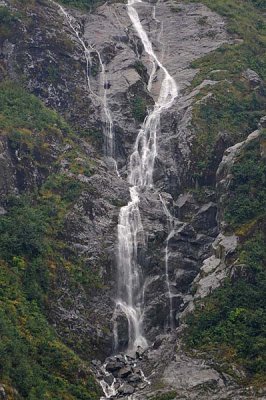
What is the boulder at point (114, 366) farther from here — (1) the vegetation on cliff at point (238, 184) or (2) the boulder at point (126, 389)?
(1) the vegetation on cliff at point (238, 184)

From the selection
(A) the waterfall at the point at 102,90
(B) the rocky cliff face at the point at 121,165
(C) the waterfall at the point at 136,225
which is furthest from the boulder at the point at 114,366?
(A) the waterfall at the point at 102,90

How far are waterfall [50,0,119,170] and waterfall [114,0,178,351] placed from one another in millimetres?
2395

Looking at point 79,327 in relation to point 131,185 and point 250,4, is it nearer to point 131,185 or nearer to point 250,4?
point 131,185

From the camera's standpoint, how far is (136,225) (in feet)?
213

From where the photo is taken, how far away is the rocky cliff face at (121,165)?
189 ft

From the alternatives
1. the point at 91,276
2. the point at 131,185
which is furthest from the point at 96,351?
the point at 131,185

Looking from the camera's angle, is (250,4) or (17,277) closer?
(17,277)

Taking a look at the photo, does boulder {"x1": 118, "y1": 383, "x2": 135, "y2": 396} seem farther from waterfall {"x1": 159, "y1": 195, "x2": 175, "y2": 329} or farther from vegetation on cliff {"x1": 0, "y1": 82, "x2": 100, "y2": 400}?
waterfall {"x1": 159, "y1": 195, "x2": 175, "y2": 329}

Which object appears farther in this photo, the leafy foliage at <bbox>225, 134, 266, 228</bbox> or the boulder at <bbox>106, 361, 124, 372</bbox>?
the leafy foliage at <bbox>225, 134, 266, 228</bbox>

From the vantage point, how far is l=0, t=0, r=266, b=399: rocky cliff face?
189 feet

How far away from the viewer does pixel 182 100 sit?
78250mm

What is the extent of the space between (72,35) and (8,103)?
1442 cm

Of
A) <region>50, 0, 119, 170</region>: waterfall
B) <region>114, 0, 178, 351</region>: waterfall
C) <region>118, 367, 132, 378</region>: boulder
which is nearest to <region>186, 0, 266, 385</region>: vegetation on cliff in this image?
<region>114, 0, 178, 351</region>: waterfall

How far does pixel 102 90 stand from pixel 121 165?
10.2 m
